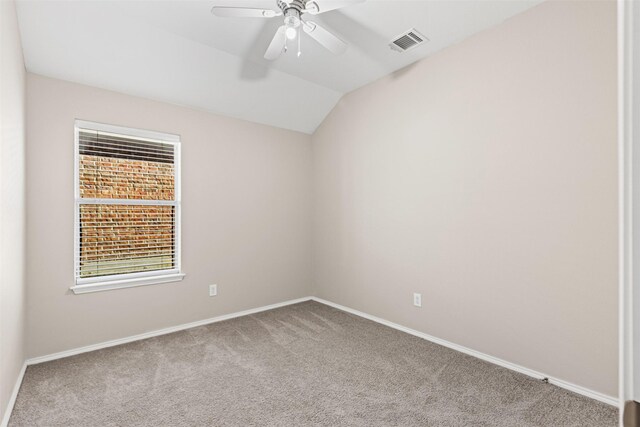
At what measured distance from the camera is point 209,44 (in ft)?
9.86

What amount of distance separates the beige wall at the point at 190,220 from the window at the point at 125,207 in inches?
3.5

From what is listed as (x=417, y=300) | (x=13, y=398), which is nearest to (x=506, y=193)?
(x=417, y=300)

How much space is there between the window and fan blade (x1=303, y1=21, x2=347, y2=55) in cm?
194

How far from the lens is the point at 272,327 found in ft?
11.6

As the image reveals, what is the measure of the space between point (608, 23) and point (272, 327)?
3.74 meters

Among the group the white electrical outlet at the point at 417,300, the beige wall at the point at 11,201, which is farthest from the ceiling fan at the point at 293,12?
the white electrical outlet at the point at 417,300

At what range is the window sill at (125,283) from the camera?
293 centimetres

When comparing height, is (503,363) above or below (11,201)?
below

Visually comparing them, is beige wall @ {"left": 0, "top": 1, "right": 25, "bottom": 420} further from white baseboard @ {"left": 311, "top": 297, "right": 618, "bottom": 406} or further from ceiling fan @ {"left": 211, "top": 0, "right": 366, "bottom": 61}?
white baseboard @ {"left": 311, "top": 297, "right": 618, "bottom": 406}

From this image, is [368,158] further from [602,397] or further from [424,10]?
[602,397]

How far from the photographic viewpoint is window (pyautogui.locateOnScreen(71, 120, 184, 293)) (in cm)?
302

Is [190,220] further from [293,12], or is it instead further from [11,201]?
[293,12]

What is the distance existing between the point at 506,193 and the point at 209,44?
9.58ft

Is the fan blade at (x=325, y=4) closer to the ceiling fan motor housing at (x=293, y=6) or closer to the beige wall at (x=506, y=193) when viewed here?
the ceiling fan motor housing at (x=293, y=6)
